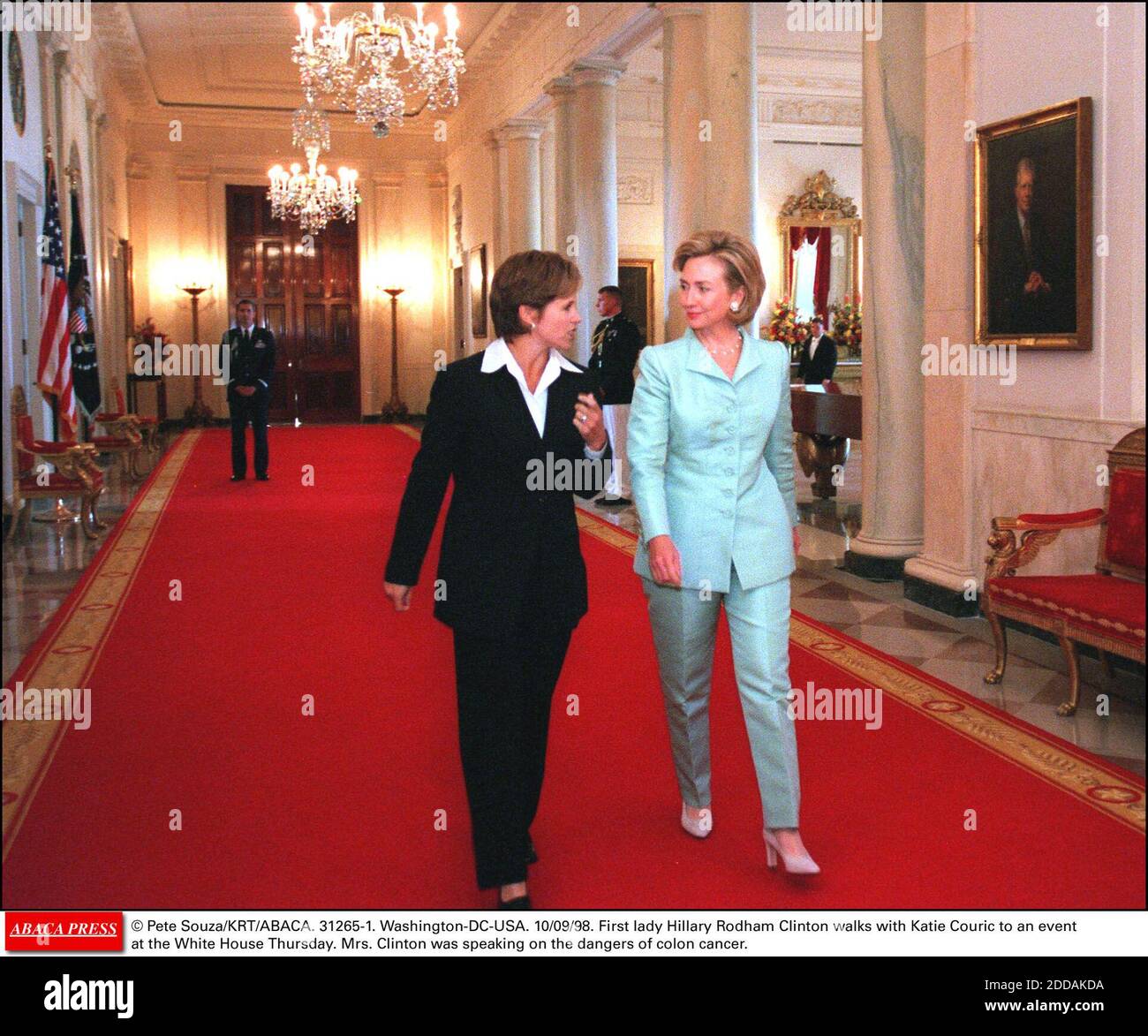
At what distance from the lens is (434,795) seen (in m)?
3.84

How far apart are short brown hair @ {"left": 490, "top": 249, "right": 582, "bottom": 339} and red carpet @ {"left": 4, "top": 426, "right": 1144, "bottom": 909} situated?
1.39 metres

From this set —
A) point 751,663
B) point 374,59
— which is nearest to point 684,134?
point 374,59

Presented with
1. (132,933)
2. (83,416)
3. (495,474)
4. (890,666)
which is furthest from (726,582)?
(83,416)

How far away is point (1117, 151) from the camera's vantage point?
497cm

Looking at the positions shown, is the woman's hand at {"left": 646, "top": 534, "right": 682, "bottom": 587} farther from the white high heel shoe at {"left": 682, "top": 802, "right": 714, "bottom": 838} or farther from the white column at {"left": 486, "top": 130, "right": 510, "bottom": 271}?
the white column at {"left": 486, "top": 130, "right": 510, "bottom": 271}

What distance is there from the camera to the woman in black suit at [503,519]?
296 centimetres

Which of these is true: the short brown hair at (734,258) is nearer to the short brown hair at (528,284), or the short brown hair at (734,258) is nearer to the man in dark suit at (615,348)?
the short brown hair at (528,284)

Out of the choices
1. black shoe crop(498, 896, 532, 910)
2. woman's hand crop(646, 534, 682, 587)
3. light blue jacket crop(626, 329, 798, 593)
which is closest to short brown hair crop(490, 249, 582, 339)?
light blue jacket crop(626, 329, 798, 593)

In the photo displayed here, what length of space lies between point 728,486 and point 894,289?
4328 mm

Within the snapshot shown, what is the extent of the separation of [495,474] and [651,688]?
2248 mm

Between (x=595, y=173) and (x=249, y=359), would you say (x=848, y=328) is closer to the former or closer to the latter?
(x=595, y=173)

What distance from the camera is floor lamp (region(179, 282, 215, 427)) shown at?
20.5 meters

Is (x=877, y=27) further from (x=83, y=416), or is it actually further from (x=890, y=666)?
(x=83, y=416)

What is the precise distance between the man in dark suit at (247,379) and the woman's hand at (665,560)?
9.71 m
